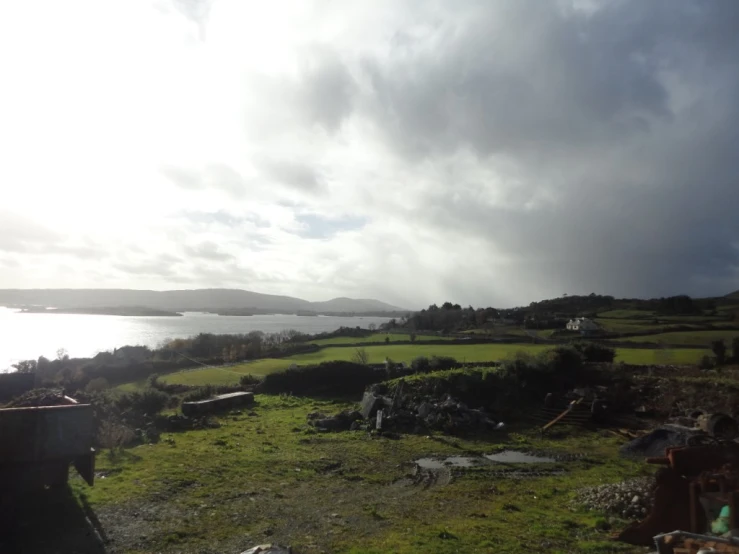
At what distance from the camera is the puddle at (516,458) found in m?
15.0

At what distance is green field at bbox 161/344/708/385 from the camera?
32391 mm

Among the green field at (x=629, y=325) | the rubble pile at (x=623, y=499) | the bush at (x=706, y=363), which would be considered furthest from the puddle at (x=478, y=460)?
the green field at (x=629, y=325)

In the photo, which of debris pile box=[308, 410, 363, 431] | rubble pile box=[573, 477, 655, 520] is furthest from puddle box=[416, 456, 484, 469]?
debris pile box=[308, 410, 363, 431]

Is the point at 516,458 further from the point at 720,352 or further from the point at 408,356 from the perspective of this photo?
the point at 408,356

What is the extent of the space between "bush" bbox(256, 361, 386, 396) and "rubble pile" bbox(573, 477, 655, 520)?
19.8m

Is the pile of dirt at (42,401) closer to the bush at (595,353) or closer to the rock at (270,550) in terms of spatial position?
the rock at (270,550)

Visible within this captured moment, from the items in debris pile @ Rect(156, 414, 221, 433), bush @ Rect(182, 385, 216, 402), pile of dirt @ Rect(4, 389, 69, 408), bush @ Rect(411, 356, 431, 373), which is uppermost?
pile of dirt @ Rect(4, 389, 69, 408)

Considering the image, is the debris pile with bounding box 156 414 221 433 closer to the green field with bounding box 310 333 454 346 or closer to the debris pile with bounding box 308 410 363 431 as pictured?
the debris pile with bounding box 308 410 363 431

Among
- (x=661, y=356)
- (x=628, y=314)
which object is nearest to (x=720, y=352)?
(x=661, y=356)

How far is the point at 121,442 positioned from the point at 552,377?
20.4m

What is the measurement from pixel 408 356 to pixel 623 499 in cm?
2937

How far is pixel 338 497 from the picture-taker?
1143 cm

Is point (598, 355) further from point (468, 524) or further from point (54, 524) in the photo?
point (54, 524)

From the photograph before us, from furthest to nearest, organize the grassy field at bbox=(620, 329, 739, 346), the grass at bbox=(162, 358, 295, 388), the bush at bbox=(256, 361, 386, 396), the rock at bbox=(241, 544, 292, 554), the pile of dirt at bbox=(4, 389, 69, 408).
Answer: the grassy field at bbox=(620, 329, 739, 346) < the grass at bbox=(162, 358, 295, 388) < the bush at bbox=(256, 361, 386, 396) < the pile of dirt at bbox=(4, 389, 69, 408) < the rock at bbox=(241, 544, 292, 554)
